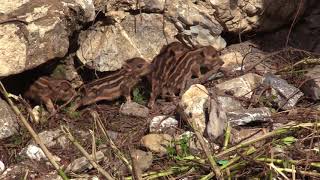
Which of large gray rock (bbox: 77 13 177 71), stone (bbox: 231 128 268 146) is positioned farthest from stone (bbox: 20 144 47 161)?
stone (bbox: 231 128 268 146)

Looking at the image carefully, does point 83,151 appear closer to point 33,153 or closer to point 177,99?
point 33,153

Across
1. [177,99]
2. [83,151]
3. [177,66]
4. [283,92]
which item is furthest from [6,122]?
[83,151]

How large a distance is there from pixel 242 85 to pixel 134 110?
111 cm

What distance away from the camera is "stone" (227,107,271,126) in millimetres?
5891

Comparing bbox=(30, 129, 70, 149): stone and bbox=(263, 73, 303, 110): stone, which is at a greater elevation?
bbox=(263, 73, 303, 110): stone

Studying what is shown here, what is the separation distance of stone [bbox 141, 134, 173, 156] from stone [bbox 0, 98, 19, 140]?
4.07ft

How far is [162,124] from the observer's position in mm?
6066

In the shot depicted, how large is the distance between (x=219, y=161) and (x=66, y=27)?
7.55 feet

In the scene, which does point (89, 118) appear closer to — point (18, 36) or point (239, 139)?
point (18, 36)

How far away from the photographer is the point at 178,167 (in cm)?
514

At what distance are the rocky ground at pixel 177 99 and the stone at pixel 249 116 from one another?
0.03ft

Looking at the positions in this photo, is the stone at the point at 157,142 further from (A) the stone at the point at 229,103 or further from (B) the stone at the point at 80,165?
(A) the stone at the point at 229,103

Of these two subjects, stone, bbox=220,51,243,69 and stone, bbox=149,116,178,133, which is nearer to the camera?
stone, bbox=149,116,178,133

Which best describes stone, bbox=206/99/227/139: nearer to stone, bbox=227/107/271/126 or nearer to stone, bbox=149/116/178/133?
stone, bbox=227/107/271/126
